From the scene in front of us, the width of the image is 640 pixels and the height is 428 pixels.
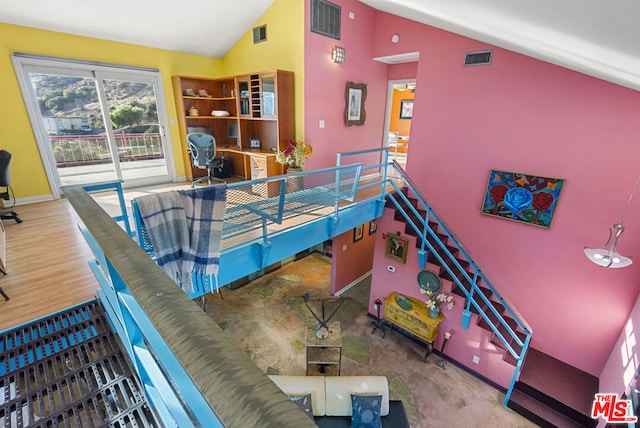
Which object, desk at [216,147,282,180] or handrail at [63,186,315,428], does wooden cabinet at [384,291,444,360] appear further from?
handrail at [63,186,315,428]

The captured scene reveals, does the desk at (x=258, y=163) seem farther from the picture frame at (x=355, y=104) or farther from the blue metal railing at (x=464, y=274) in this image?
the picture frame at (x=355, y=104)

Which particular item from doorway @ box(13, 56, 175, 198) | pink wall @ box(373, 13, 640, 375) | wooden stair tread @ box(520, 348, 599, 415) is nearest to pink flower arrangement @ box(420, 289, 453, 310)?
pink wall @ box(373, 13, 640, 375)

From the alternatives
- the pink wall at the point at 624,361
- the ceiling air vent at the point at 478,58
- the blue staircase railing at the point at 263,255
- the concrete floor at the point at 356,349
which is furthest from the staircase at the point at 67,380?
the ceiling air vent at the point at 478,58

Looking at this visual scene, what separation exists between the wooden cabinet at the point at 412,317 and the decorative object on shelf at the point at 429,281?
36 centimetres

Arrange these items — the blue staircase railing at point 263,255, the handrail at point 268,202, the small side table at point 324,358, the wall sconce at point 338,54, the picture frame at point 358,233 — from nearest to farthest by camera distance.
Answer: the blue staircase railing at point 263,255 → the handrail at point 268,202 → the small side table at point 324,358 → the wall sconce at point 338,54 → the picture frame at point 358,233

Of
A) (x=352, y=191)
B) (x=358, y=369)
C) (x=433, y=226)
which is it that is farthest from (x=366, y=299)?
(x=352, y=191)

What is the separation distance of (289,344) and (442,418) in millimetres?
2434

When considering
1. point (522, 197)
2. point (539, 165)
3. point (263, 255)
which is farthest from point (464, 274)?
point (263, 255)

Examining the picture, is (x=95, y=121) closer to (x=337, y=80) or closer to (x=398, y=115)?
(x=337, y=80)

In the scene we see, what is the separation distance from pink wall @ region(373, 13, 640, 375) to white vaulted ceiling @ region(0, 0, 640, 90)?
39cm

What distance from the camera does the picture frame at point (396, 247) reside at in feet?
15.7

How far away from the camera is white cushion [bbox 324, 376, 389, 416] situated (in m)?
3.51

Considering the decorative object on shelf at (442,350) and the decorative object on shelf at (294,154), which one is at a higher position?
the decorative object on shelf at (294,154)

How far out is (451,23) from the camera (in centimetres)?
317
